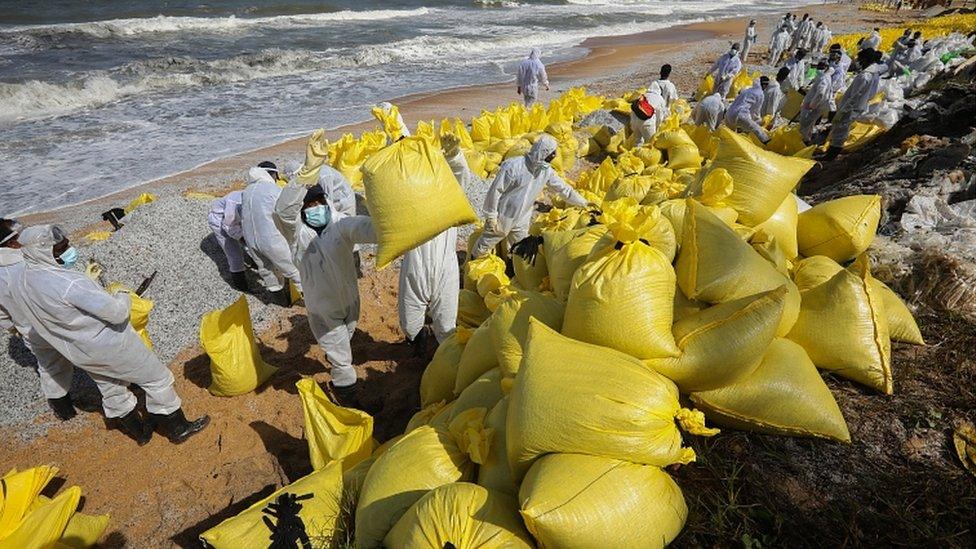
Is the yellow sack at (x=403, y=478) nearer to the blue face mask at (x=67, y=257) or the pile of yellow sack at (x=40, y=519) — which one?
the pile of yellow sack at (x=40, y=519)

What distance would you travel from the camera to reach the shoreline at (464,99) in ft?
20.9

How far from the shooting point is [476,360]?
230 cm

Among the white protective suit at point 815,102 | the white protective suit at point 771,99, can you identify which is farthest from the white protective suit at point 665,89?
the white protective suit at point 815,102

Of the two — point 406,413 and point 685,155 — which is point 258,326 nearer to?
point 406,413

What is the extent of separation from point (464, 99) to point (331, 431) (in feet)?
33.2

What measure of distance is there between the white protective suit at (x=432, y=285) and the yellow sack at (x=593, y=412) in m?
1.65

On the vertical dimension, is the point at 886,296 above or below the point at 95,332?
above

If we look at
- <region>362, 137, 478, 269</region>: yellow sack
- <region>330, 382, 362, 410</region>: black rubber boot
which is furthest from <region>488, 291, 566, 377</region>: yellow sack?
<region>330, 382, 362, 410</region>: black rubber boot

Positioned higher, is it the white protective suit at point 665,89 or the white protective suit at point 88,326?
the white protective suit at point 665,89

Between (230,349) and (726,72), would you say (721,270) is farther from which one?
(726,72)

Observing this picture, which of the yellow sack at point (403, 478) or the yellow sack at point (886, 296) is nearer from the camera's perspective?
the yellow sack at point (403, 478)

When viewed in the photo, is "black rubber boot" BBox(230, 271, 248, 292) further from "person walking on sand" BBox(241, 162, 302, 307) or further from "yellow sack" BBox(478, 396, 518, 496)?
"yellow sack" BBox(478, 396, 518, 496)

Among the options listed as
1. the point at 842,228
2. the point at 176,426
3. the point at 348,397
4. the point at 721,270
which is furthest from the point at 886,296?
the point at 176,426

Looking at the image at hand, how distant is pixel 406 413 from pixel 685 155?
4.56 m
